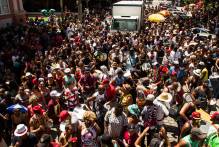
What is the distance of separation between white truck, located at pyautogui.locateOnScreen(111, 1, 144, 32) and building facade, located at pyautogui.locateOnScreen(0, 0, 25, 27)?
8.53m

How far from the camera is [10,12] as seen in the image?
1056 inches

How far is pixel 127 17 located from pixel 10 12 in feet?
32.3

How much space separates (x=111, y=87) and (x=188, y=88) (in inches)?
115

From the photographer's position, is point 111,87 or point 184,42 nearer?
point 111,87

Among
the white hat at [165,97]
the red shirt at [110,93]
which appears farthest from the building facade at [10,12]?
the white hat at [165,97]

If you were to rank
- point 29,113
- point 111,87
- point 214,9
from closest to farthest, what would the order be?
point 29,113
point 111,87
point 214,9

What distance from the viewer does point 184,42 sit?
17531mm

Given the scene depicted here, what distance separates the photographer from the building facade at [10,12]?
25.4 m

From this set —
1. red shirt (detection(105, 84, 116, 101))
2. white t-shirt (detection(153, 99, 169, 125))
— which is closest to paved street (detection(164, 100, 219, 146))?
white t-shirt (detection(153, 99, 169, 125))

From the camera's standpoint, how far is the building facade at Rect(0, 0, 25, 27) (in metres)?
25.4

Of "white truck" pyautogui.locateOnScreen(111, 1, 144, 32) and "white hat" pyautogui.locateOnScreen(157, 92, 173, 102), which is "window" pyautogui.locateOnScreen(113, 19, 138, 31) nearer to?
"white truck" pyautogui.locateOnScreen(111, 1, 144, 32)

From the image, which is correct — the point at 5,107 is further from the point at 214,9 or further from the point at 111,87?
the point at 214,9

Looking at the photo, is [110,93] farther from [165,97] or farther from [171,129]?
[171,129]

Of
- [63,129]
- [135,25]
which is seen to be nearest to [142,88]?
[63,129]
